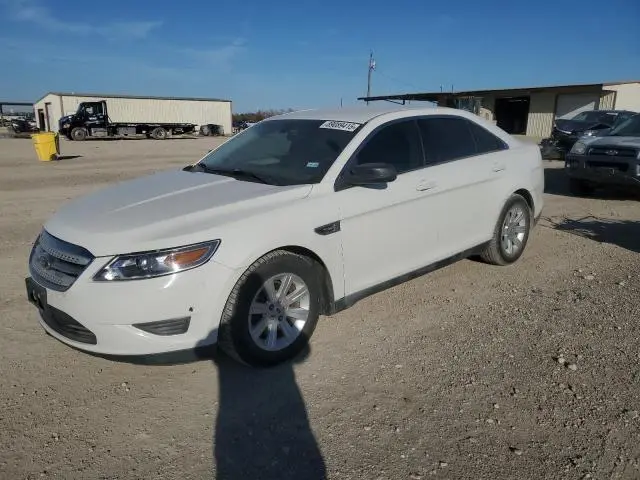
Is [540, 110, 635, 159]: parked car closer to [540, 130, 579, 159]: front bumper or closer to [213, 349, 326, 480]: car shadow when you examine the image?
[540, 130, 579, 159]: front bumper

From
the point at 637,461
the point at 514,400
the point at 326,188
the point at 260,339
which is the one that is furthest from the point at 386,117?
the point at 637,461

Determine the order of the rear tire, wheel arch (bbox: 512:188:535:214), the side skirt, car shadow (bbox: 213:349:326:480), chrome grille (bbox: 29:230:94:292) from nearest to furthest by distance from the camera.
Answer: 1. car shadow (bbox: 213:349:326:480)
2. chrome grille (bbox: 29:230:94:292)
3. the side skirt
4. wheel arch (bbox: 512:188:535:214)
5. the rear tire

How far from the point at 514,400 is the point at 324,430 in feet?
3.73

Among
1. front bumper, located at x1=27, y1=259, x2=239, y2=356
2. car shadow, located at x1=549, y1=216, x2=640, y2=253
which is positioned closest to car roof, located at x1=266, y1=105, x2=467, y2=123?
front bumper, located at x1=27, y1=259, x2=239, y2=356

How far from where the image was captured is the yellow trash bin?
60.9ft

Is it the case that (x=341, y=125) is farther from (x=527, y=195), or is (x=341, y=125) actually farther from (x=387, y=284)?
(x=527, y=195)

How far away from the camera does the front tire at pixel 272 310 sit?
306 cm

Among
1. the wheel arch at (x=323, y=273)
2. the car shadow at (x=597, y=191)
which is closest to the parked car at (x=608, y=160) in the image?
the car shadow at (x=597, y=191)

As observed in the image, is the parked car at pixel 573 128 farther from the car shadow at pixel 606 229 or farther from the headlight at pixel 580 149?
the car shadow at pixel 606 229

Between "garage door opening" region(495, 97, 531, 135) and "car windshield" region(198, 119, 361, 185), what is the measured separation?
114ft

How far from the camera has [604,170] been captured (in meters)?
8.73

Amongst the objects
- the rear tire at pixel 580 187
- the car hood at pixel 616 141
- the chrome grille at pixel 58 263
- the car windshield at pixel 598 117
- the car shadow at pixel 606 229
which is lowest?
the car shadow at pixel 606 229

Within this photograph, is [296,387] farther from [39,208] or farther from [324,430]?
[39,208]

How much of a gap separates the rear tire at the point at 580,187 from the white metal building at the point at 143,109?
134 feet
